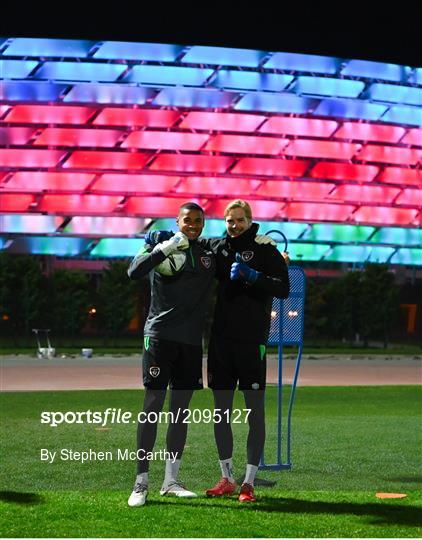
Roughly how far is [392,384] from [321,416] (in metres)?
10.3

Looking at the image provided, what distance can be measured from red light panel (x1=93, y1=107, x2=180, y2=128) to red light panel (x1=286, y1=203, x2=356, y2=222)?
11.7 m

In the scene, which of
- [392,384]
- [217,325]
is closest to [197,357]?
[217,325]

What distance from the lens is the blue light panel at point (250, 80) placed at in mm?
81688

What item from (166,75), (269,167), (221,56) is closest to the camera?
(166,75)

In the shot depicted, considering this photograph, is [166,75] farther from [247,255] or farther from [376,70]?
[247,255]

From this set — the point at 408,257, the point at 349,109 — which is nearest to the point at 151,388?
the point at 349,109

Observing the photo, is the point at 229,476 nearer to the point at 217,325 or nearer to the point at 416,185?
the point at 217,325

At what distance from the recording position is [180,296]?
8555 millimetres

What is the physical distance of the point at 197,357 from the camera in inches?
344

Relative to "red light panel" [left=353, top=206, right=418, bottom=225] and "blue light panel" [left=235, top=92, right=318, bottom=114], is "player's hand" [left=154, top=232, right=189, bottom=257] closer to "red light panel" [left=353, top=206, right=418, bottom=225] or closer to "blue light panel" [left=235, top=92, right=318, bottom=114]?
"blue light panel" [left=235, top=92, right=318, bottom=114]

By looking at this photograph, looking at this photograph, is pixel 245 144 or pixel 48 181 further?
pixel 245 144

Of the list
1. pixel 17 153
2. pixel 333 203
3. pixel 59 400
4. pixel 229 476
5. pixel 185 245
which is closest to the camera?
pixel 185 245

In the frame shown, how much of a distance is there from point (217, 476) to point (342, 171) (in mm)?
77355

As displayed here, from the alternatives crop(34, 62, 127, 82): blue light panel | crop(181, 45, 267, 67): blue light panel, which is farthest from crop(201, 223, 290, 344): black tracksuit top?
crop(181, 45, 267, 67): blue light panel
